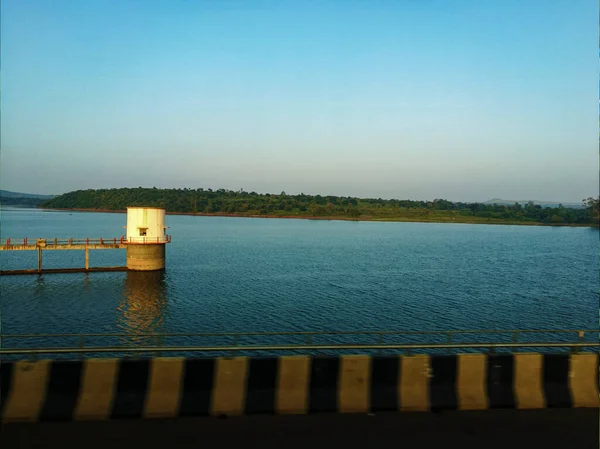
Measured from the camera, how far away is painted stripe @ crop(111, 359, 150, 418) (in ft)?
35.4

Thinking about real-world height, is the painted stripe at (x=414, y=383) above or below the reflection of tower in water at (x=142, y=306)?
above

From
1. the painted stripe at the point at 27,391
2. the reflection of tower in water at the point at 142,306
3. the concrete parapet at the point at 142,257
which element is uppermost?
the painted stripe at the point at 27,391

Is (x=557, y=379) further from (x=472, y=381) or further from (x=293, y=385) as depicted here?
(x=293, y=385)

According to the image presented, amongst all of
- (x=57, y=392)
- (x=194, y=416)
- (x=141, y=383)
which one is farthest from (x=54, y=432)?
(x=194, y=416)

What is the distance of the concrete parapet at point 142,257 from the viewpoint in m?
62.7

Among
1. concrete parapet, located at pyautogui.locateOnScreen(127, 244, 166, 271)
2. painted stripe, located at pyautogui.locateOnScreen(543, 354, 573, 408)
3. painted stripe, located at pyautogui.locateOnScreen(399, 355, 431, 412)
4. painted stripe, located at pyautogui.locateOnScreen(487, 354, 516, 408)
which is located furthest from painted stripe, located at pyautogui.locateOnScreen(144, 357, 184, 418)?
concrete parapet, located at pyautogui.locateOnScreen(127, 244, 166, 271)

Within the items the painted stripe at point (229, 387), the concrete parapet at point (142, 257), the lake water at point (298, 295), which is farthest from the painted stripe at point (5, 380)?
the concrete parapet at point (142, 257)

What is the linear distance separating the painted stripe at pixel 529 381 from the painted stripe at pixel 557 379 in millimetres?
160

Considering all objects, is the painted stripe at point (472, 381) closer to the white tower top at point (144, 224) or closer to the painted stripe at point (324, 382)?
the painted stripe at point (324, 382)

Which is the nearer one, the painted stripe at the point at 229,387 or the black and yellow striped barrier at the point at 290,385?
the black and yellow striped barrier at the point at 290,385

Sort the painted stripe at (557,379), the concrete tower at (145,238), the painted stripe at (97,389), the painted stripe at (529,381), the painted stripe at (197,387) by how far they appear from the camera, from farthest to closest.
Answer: the concrete tower at (145,238), the painted stripe at (557,379), the painted stripe at (529,381), the painted stripe at (197,387), the painted stripe at (97,389)

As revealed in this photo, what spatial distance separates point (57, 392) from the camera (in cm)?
1078

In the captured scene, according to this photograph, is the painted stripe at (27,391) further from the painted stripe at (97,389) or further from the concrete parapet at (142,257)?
the concrete parapet at (142,257)

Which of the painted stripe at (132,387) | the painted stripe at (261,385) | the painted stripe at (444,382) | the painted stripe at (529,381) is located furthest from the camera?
the painted stripe at (529,381)
